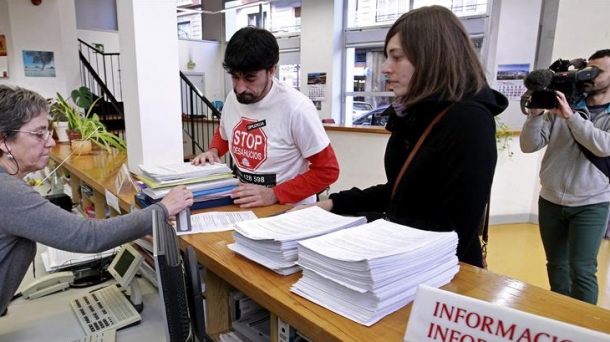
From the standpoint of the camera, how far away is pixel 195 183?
1351mm

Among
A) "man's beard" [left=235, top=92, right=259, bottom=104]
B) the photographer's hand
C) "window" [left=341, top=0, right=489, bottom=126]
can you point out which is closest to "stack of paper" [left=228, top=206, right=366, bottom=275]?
"man's beard" [left=235, top=92, right=259, bottom=104]

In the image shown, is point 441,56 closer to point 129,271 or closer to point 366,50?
point 129,271

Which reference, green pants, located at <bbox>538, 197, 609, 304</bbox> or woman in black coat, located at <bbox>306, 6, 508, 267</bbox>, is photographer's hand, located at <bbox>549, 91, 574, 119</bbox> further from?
woman in black coat, located at <bbox>306, 6, 508, 267</bbox>

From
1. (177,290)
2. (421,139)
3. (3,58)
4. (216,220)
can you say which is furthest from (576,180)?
(3,58)

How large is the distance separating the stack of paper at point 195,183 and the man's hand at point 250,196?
1.2 inches

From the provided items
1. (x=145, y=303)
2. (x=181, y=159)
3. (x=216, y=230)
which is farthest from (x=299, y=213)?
(x=181, y=159)

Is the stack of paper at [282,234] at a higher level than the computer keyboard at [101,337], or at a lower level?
higher

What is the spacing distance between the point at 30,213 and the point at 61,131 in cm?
261

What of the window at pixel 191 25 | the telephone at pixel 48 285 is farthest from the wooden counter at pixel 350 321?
the window at pixel 191 25

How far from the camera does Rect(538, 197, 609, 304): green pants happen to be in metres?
1.89

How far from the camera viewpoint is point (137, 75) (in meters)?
1.86

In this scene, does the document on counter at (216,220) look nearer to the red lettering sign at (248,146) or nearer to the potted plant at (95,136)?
the red lettering sign at (248,146)

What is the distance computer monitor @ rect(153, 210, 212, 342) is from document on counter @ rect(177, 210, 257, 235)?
0.43 metres

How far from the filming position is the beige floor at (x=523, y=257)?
2.88 m
